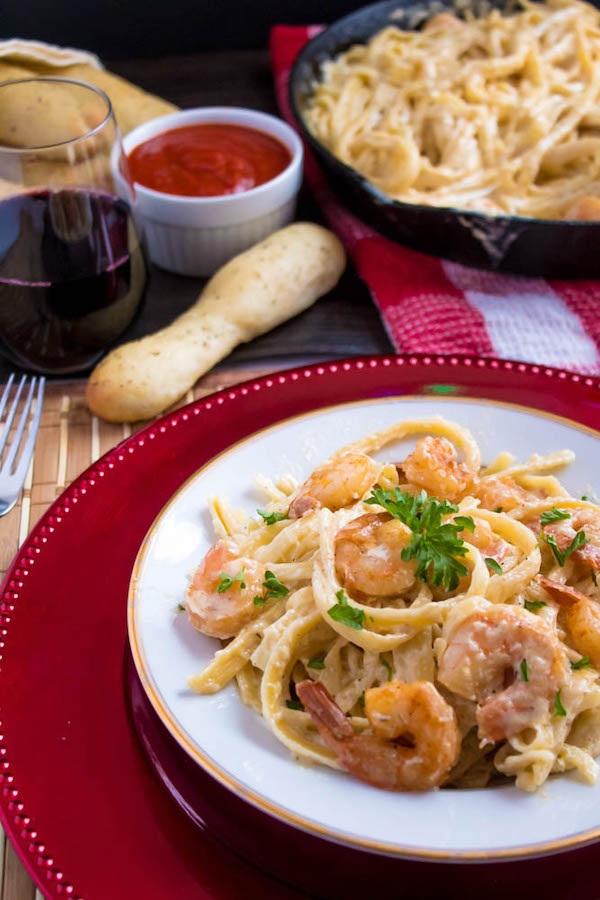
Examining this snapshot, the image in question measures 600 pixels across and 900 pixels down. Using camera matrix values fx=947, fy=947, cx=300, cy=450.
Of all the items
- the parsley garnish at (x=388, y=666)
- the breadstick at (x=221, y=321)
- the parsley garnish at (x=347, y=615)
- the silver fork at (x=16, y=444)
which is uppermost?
the parsley garnish at (x=347, y=615)

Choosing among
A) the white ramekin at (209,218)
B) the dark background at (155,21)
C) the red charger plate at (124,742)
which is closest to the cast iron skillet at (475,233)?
the white ramekin at (209,218)

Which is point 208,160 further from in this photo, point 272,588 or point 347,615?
point 347,615

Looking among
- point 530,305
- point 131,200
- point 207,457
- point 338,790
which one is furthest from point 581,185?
point 338,790

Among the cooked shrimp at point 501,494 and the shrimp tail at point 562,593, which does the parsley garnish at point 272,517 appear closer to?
the cooked shrimp at point 501,494

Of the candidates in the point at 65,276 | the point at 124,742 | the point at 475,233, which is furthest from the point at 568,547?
the point at 65,276

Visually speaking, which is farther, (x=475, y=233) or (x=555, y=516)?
(x=475, y=233)

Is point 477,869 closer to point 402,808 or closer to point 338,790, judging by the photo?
point 402,808
